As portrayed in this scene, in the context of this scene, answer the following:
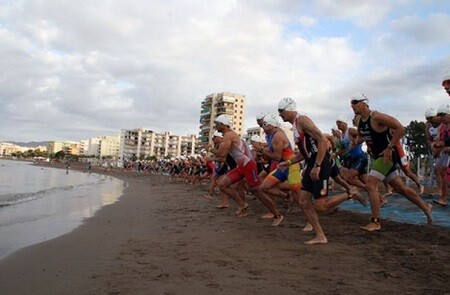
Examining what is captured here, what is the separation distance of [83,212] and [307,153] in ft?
18.5

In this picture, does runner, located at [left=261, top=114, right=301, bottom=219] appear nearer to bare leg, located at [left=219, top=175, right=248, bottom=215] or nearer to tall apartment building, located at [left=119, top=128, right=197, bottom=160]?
bare leg, located at [left=219, top=175, right=248, bottom=215]

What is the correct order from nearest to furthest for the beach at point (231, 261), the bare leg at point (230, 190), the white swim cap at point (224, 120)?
the beach at point (231, 261)
the white swim cap at point (224, 120)
the bare leg at point (230, 190)

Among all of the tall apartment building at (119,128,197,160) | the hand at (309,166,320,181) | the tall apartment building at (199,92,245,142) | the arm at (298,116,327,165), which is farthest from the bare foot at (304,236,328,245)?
the tall apartment building at (119,128,197,160)

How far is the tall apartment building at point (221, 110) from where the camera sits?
11697 cm

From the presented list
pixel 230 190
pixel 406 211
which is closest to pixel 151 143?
pixel 230 190

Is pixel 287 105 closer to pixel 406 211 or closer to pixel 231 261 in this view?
pixel 231 261

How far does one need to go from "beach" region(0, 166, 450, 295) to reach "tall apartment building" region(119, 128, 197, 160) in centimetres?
15722

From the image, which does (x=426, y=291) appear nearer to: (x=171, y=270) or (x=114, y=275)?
(x=171, y=270)

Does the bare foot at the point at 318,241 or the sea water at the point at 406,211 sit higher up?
the sea water at the point at 406,211

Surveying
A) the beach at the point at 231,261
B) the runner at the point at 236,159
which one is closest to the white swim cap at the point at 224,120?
the runner at the point at 236,159

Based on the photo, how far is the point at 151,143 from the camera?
16388 cm

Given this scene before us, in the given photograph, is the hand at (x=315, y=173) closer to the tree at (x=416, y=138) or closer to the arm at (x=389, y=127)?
the arm at (x=389, y=127)

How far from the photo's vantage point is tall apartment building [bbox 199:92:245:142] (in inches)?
4605

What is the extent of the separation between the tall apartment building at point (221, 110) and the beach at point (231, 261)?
108902 mm
